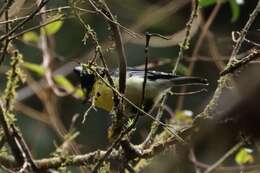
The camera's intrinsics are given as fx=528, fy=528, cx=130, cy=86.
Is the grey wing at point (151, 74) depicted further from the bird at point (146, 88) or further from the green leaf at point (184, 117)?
the green leaf at point (184, 117)

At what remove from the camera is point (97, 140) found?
3803 mm

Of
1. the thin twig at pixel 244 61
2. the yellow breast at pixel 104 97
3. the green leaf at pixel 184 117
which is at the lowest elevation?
the green leaf at pixel 184 117

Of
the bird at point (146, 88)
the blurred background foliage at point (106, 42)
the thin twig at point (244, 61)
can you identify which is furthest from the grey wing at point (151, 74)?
the blurred background foliage at point (106, 42)

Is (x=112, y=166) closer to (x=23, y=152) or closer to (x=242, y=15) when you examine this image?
(x=23, y=152)

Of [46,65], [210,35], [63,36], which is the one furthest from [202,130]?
[63,36]

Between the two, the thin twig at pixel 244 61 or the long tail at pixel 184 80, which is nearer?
the thin twig at pixel 244 61

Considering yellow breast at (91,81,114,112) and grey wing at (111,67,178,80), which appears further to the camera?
grey wing at (111,67,178,80)

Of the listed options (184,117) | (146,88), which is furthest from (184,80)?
(184,117)

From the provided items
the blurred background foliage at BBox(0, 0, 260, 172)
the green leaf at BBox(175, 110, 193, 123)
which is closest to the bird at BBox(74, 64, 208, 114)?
the green leaf at BBox(175, 110, 193, 123)

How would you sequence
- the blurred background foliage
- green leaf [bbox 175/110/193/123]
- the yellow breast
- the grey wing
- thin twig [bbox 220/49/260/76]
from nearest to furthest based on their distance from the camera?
thin twig [bbox 220/49/260/76]
the yellow breast
the grey wing
green leaf [bbox 175/110/193/123]
the blurred background foliage

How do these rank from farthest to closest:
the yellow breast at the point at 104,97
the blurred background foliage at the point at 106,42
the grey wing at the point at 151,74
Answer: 1. the blurred background foliage at the point at 106,42
2. the grey wing at the point at 151,74
3. the yellow breast at the point at 104,97

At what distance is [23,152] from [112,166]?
29 cm

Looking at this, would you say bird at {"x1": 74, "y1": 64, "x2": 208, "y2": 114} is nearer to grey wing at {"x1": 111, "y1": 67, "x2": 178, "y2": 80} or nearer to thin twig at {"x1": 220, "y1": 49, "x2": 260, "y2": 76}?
grey wing at {"x1": 111, "y1": 67, "x2": 178, "y2": 80}

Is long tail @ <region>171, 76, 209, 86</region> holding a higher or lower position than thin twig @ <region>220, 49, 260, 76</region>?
lower
